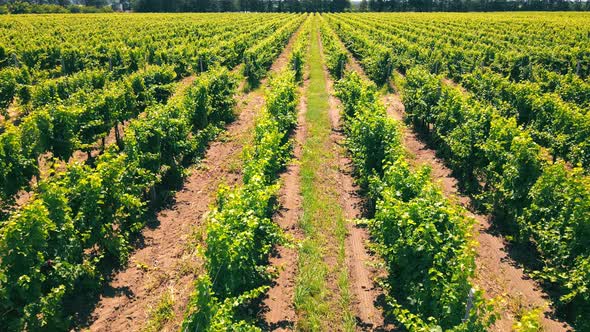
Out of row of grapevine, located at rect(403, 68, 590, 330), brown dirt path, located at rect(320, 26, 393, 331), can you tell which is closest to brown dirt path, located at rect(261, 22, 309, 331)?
brown dirt path, located at rect(320, 26, 393, 331)

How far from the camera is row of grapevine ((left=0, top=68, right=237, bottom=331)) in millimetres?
6176

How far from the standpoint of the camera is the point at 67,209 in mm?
7125

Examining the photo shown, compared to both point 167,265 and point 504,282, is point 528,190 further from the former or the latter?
point 167,265

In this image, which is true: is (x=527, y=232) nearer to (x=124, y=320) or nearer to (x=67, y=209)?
(x=124, y=320)

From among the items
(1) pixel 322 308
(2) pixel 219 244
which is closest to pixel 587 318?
(1) pixel 322 308

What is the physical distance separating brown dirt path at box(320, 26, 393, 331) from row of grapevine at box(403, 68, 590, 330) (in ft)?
10.0

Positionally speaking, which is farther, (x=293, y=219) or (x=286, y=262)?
(x=293, y=219)

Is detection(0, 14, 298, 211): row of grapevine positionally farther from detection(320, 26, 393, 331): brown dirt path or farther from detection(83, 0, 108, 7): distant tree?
detection(83, 0, 108, 7): distant tree

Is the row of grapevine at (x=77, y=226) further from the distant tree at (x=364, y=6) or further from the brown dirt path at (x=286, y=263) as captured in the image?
the distant tree at (x=364, y=6)

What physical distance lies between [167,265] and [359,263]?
13.6ft

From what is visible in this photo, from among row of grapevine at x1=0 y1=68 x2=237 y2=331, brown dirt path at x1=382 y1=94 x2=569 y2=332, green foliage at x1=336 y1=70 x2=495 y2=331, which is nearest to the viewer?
green foliage at x1=336 y1=70 x2=495 y2=331

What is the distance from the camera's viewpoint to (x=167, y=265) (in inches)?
339

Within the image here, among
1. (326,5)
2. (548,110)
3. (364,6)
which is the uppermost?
(326,5)

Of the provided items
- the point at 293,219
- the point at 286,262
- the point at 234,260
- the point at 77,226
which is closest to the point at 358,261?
the point at 286,262
